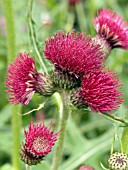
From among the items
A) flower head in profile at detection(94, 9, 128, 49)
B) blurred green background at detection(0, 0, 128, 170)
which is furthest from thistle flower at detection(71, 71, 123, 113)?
flower head in profile at detection(94, 9, 128, 49)

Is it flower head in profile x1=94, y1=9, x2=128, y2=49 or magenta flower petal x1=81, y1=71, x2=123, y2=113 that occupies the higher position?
flower head in profile x1=94, y1=9, x2=128, y2=49

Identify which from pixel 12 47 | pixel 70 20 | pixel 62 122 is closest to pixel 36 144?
pixel 62 122

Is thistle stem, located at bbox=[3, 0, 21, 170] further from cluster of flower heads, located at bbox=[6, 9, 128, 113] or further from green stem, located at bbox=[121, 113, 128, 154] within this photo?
green stem, located at bbox=[121, 113, 128, 154]

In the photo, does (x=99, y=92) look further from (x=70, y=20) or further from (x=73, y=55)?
(x=70, y=20)

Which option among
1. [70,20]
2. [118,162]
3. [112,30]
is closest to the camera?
[118,162]

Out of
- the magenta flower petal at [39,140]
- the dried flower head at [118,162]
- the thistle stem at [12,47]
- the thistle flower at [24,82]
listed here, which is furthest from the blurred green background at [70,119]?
the dried flower head at [118,162]

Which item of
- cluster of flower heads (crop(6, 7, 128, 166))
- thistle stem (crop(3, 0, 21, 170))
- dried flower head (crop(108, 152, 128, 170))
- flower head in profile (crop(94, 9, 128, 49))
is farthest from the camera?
thistle stem (crop(3, 0, 21, 170))

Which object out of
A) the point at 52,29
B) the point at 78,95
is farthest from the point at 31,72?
the point at 52,29

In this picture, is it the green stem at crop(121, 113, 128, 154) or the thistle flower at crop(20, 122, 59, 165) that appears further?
the green stem at crop(121, 113, 128, 154)
